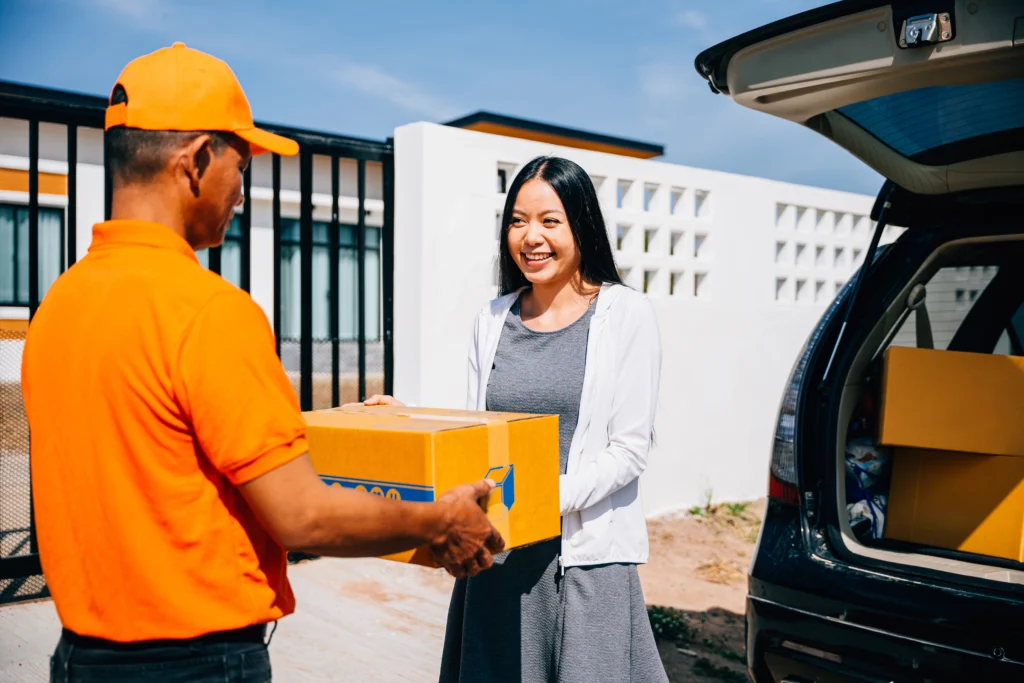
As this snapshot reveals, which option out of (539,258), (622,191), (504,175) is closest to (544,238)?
(539,258)

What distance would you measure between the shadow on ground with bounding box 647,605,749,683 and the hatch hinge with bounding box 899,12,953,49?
2570mm

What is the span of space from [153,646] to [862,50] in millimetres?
2018

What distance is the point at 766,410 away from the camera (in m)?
6.85

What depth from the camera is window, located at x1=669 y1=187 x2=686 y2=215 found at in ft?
20.7

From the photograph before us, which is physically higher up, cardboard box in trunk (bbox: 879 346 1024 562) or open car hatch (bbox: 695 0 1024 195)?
open car hatch (bbox: 695 0 1024 195)

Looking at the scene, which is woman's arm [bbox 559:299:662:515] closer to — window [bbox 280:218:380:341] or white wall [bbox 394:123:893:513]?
white wall [bbox 394:123:893:513]

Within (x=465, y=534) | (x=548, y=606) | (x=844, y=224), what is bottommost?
(x=548, y=606)

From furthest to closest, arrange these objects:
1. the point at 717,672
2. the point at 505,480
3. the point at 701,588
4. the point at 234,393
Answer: the point at 701,588 < the point at 717,672 < the point at 505,480 < the point at 234,393

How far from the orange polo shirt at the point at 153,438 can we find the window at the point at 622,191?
4765mm

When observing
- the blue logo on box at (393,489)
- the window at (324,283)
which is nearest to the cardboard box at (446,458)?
the blue logo on box at (393,489)

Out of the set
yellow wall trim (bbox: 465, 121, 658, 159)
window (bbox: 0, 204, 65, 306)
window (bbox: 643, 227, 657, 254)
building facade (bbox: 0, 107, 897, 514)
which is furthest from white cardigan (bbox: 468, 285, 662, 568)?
yellow wall trim (bbox: 465, 121, 658, 159)

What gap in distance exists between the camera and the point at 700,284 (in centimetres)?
657

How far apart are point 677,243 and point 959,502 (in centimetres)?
371

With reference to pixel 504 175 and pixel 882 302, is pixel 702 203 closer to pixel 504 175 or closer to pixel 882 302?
pixel 504 175
